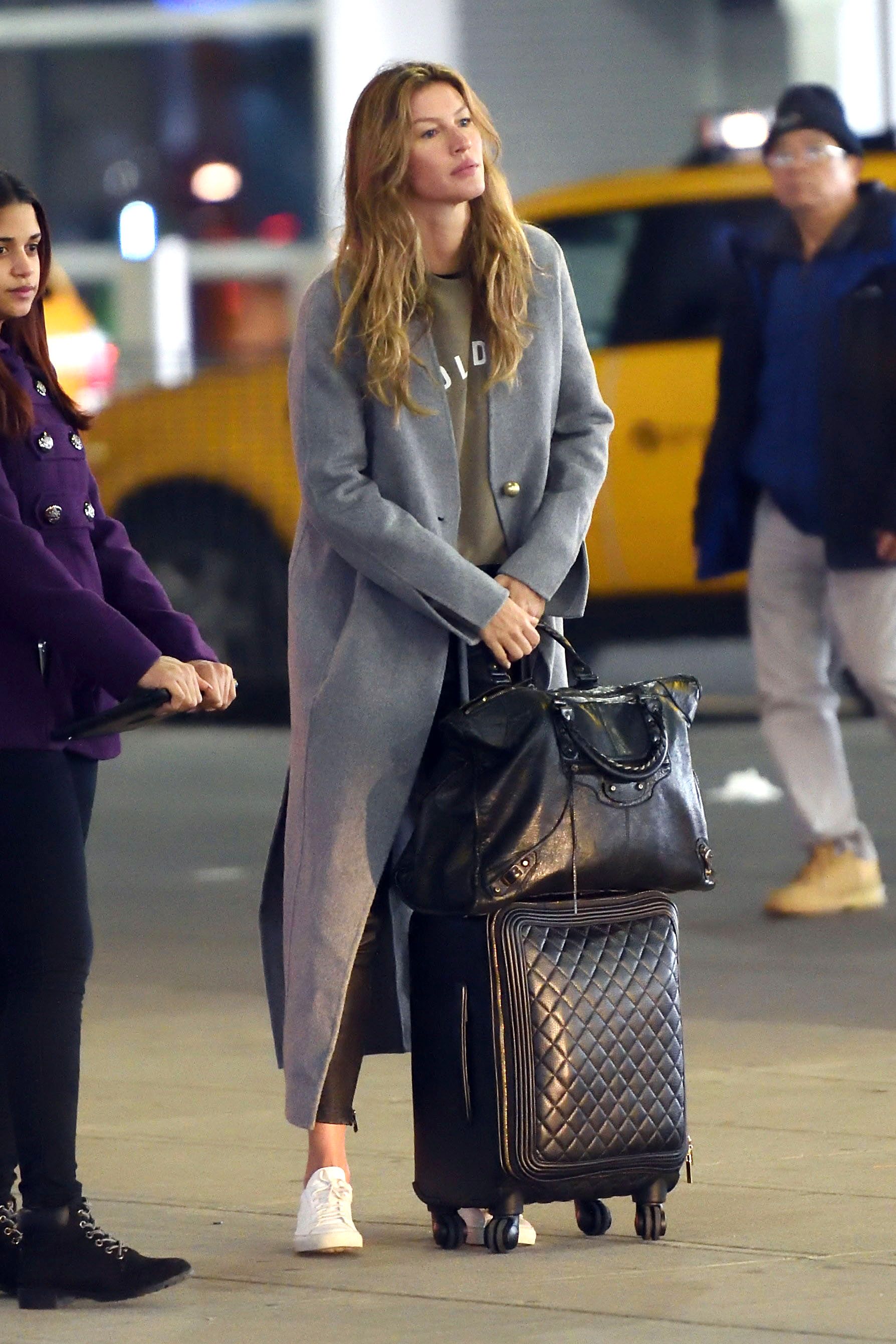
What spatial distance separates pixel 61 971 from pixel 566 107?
16.2 m

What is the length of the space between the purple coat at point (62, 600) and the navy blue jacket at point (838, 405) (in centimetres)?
315

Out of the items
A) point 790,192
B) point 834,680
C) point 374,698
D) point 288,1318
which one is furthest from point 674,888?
point 834,680

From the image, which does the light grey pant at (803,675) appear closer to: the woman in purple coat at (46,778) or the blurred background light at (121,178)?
the woman in purple coat at (46,778)

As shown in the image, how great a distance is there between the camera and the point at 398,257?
169 inches

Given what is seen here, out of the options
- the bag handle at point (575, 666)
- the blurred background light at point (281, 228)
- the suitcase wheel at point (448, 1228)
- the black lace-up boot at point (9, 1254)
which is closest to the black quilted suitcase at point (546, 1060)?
the suitcase wheel at point (448, 1228)

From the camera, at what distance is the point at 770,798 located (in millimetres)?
9594

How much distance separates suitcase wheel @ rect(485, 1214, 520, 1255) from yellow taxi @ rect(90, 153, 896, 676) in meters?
6.22

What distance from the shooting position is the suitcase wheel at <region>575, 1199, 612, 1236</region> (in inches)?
171

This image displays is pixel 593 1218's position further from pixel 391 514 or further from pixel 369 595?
pixel 391 514

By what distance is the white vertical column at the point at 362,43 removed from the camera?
1984 centimetres

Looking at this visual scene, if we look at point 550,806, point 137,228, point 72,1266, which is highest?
point 137,228

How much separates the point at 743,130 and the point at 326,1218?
26.1ft

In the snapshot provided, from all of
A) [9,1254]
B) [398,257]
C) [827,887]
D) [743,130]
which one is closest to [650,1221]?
[9,1254]

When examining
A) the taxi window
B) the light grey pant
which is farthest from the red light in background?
the light grey pant
